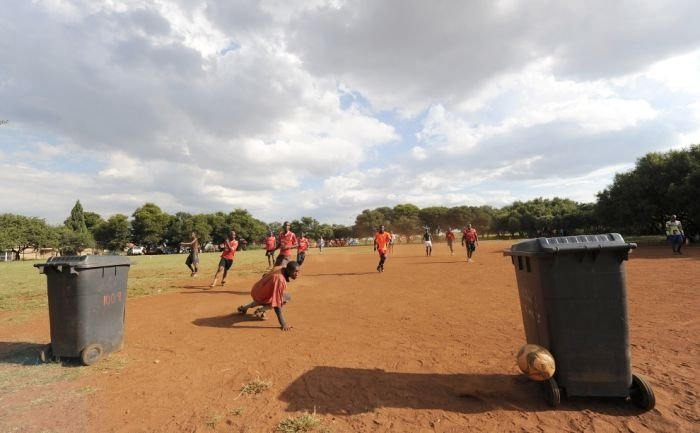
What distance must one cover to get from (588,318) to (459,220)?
9061 centimetres

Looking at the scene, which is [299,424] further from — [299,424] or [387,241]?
[387,241]

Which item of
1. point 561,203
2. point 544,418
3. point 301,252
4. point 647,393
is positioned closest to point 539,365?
point 544,418

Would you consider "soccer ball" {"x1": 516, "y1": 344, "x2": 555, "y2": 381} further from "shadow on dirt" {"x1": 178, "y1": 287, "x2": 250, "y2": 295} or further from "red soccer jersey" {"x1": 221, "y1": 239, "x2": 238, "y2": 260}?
"red soccer jersey" {"x1": 221, "y1": 239, "x2": 238, "y2": 260}

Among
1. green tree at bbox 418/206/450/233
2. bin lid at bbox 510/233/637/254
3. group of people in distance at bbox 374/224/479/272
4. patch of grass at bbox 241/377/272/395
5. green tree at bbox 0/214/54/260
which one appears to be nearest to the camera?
bin lid at bbox 510/233/637/254

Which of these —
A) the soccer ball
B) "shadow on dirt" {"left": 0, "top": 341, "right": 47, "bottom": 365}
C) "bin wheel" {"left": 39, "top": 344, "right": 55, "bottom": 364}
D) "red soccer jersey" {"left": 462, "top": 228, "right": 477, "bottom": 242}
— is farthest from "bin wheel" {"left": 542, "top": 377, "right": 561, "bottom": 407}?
"red soccer jersey" {"left": 462, "top": 228, "right": 477, "bottom": 242}

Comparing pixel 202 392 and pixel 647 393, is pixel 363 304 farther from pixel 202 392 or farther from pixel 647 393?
pixel 647 393

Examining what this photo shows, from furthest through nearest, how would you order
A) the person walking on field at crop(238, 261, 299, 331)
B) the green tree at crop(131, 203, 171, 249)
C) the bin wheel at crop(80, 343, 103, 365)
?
the green tree at crop(131, 203, 171, 249), the person walking on field at crop(238, 261, 299, 331), the bin wheel at crop(80, 343, 103, 365)

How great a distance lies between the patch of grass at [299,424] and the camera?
10.6 feet

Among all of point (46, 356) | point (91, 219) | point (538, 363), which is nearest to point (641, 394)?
point (538, 363)

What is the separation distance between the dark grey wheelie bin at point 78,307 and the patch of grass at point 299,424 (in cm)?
340

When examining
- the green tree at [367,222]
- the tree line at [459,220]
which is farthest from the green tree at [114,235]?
the green tree at [367,222]

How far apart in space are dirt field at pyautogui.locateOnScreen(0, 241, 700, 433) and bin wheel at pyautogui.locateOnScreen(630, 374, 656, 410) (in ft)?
0.25

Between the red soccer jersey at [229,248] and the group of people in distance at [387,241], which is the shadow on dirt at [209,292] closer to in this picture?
the red soccer jersey at [229,248]

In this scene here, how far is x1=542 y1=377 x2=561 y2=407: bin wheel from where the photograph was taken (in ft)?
11.1
